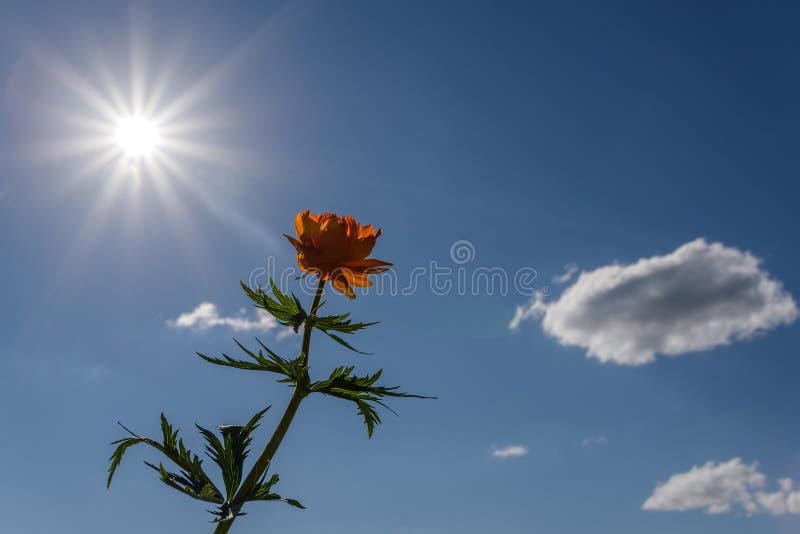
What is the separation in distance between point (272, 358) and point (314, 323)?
25cm

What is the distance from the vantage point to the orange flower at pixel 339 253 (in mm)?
2832

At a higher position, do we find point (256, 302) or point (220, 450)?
point (256, 302)

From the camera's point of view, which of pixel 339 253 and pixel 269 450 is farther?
pixel 339 253

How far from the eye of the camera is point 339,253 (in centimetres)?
283

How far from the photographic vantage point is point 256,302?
9.27 feet

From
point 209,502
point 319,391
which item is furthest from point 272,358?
point 209,502

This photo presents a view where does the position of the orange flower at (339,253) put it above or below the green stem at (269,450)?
above

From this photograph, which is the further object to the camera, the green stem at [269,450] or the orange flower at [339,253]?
the orange flower at [339,253]

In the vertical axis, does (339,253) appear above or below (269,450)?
above

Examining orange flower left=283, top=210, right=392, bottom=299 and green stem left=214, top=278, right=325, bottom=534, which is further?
orange flower left=283, top=210, right=392, bottom=299

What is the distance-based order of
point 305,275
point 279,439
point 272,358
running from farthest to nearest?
point 305,275, point 272,358, point 279,439

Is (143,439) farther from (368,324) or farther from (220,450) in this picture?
(368,324)

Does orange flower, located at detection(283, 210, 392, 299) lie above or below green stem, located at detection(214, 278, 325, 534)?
above

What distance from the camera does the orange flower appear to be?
283cm
